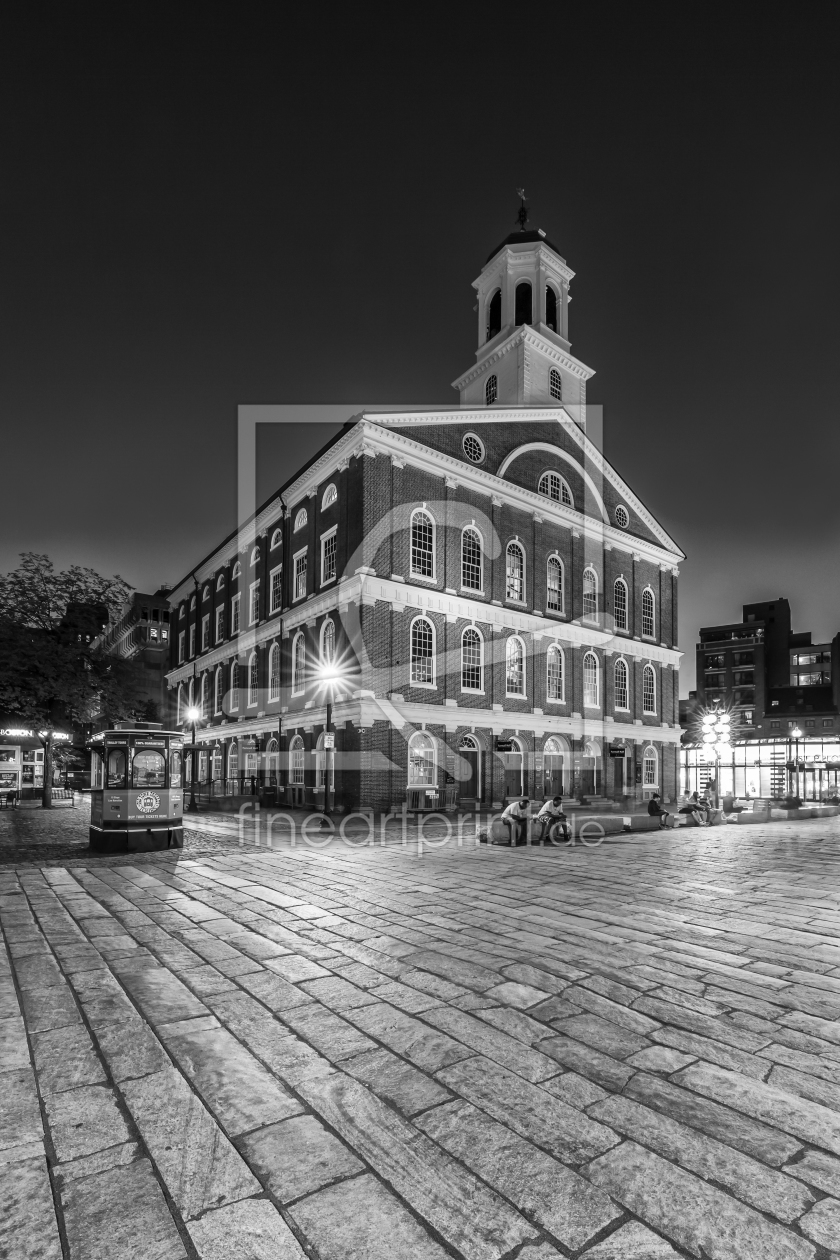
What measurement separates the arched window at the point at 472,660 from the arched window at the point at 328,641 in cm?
543

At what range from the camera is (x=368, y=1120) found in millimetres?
3666

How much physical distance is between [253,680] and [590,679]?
1726 centimetres

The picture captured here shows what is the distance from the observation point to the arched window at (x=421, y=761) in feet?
87.9

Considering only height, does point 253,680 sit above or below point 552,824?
above

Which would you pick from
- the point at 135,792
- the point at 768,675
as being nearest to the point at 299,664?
the point at 135,792


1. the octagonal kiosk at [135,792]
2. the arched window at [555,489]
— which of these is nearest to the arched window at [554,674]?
the arched window at [555,489]

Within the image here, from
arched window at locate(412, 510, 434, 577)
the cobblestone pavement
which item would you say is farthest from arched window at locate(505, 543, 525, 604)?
the cobblestone pavement

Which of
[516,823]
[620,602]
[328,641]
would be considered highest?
[620,602]

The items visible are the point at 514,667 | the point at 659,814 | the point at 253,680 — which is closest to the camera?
the point at 659,814

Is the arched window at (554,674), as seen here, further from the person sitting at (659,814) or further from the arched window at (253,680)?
the arched window at (253,680)

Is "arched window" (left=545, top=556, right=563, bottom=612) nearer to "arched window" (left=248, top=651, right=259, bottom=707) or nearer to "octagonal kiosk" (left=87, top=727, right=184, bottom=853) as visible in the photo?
"arched window" (left=248, top=651, right=259, bottom=707)

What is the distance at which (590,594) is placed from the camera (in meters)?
35.7

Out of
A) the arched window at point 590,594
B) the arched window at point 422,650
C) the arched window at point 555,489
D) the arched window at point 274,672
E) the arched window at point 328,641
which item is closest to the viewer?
the arched window at point 422,650

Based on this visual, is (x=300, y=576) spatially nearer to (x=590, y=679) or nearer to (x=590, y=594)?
(x=590, y=594)
